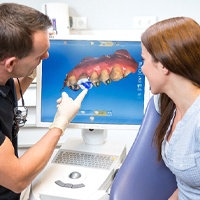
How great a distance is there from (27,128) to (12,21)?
55.7 inches

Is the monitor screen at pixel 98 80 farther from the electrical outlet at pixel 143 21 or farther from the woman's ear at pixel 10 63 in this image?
the electrical outlet at pixel 143 21

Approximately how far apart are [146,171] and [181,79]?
42 centimetres

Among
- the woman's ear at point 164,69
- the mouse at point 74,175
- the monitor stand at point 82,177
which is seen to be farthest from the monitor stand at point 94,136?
the woman's ear at point 164,69

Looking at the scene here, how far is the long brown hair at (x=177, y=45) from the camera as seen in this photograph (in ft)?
3.57

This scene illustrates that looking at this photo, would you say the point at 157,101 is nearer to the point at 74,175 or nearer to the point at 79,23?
the point at 74,175

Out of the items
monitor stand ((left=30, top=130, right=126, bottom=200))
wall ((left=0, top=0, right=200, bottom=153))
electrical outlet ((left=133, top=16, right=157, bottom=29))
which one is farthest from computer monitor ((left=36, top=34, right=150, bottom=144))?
electrical outlet ((left=133, top=16, right=157, bottom=29))

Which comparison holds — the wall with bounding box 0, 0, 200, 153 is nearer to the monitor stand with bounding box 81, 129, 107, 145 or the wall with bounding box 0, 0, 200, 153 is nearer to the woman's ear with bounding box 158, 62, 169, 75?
the monitor stand with bounding box 81, 129, 107, 145

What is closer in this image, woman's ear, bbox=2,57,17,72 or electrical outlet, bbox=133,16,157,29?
woman's ear, bbox=2,57,17,72

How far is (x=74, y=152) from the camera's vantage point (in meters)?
1.52

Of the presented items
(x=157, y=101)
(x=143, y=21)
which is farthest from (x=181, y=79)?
(x=143, y=21)

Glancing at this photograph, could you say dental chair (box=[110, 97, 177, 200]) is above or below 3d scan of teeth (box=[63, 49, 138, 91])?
below

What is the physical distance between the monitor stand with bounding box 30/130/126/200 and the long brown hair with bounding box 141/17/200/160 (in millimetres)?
534

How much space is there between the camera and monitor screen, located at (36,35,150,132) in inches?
55.5

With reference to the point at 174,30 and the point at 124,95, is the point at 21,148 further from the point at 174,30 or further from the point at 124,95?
the point at 174,30
